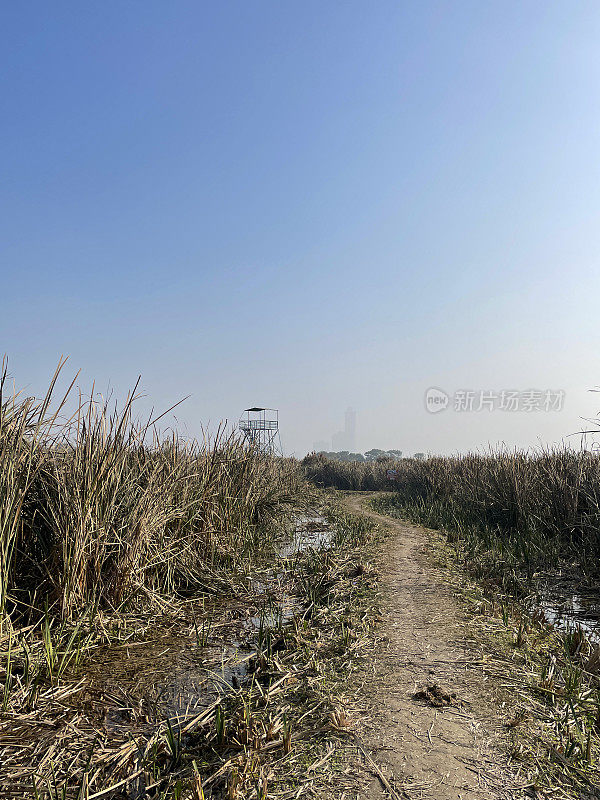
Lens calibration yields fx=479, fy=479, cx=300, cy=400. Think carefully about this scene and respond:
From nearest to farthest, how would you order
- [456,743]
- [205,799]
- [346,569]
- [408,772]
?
[205,799]
[408,772]
[456,743]
[346,569]

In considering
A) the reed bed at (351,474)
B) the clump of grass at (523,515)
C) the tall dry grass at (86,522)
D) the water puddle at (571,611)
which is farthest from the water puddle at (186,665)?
the reed bed at (351,474)

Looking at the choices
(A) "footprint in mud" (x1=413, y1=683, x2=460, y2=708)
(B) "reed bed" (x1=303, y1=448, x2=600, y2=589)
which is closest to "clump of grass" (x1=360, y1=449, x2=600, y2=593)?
(B) "reed bed" (x1=303, y1=448, x2=600, y2=589)

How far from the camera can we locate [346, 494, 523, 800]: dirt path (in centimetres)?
242

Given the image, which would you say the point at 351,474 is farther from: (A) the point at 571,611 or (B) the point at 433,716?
(B) the point at 433,716

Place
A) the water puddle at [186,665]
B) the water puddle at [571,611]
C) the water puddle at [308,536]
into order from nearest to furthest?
the water puddle at [186,665] < the water puddle at [571,611] < the water puddle at [308,536]

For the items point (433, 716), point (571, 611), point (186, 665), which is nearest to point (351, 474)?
point (571, 611)

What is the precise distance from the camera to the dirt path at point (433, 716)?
2.42 m

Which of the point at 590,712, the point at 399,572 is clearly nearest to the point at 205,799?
the point at 590,712

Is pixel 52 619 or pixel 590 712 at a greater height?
pixel 52 619

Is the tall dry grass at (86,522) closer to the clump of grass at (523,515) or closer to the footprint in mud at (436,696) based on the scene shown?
the footprint in mud at (436,696)

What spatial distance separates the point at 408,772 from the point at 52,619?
9.19 feet

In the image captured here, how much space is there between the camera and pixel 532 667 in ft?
12.3

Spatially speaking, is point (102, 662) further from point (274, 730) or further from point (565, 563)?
point (565, 563)

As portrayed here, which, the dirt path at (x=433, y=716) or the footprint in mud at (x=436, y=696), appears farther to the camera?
the footprint in mud at (x=436, y=696)
